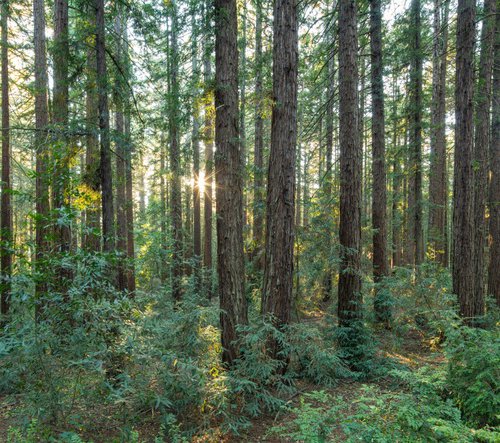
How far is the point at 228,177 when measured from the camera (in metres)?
6.10

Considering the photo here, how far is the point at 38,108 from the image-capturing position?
9.30m

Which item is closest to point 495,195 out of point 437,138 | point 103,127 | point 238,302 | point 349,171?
point 437,138

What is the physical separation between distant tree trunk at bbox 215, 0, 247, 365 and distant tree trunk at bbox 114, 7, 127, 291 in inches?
71.6

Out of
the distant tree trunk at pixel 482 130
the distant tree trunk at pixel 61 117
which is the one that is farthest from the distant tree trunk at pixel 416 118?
the distant tree trunk at pixel 61 117

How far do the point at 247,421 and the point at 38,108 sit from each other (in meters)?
9.76

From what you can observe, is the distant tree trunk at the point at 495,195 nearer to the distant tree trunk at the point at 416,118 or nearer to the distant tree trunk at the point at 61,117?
the distant tree trunk at the point at 416,118

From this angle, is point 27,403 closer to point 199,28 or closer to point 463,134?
point 199,28

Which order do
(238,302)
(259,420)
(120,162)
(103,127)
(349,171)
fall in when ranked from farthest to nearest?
(120,162) → (349,171) → (103,127) → (238,302) → (259,420)

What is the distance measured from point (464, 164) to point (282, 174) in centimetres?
465

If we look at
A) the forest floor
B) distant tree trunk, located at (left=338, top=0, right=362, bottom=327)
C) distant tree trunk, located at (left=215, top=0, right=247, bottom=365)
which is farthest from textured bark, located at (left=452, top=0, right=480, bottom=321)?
distant tree trunk, located at (left=215, top=0, right=247, bottom=365)

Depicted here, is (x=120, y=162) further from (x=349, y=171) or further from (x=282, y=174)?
(x=349, y=171)

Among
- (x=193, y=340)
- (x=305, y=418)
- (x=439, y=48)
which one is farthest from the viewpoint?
(x=439, y=48)

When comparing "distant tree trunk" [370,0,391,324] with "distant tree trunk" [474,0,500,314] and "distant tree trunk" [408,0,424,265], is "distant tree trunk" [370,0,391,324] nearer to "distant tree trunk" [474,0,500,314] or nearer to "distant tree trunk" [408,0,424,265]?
"distant tree trunk" [474,0,500,314]

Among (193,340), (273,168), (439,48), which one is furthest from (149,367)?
(439,48)
